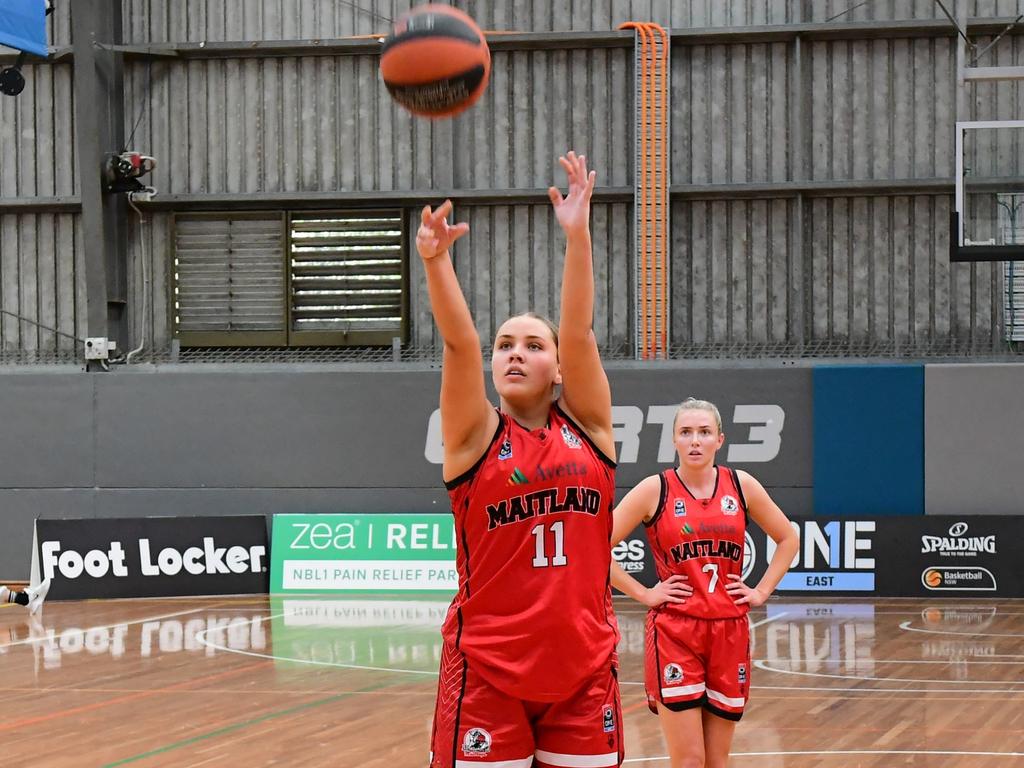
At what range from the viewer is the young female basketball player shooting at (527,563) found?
11.0 feet

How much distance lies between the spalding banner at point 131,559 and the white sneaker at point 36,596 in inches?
32.3

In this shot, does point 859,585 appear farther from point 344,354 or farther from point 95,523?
point 95,523

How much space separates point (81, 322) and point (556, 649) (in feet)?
50.9

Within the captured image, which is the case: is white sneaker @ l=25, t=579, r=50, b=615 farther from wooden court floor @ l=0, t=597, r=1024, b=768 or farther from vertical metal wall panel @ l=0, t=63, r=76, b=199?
vertical metal wall panel @ l=0, t=63, r=76, b=199

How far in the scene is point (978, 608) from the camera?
13.7m

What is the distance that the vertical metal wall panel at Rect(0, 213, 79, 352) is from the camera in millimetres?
17734

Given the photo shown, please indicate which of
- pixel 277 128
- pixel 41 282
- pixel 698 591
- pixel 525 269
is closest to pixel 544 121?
pixel 525 269

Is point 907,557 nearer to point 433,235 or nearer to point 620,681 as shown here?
point 620,681

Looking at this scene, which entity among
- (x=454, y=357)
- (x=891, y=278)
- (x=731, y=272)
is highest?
(x=731, y=272)

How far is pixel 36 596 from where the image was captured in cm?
1387

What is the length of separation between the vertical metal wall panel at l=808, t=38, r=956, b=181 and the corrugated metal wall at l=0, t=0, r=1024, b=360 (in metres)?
0.03

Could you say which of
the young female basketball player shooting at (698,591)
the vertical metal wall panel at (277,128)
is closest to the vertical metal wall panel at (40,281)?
the vertical metal wall panel at (277,128)

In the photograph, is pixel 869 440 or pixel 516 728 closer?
pixel 516 728

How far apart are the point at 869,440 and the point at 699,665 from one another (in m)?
10.6
